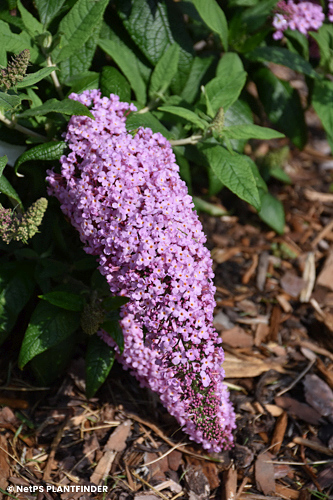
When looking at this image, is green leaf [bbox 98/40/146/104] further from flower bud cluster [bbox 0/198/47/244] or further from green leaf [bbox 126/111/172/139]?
flower bud cluster [bbox 0/198/47/244]

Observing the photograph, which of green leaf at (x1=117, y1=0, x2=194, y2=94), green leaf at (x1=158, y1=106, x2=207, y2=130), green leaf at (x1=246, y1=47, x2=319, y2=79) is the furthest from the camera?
green leaf at (x1=246, y1=47, x2=319, y2=79)

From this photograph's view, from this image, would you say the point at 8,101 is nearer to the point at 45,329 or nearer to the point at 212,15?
the point at 45,329

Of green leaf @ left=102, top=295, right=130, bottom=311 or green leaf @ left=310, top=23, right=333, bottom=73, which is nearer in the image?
green leaf @ left=102, top=295, right=130, bottom=311

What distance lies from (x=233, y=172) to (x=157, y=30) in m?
1.27

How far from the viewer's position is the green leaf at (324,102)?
3.62 m

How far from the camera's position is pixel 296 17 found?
11.6 ft

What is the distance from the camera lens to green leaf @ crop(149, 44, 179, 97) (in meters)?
3.16

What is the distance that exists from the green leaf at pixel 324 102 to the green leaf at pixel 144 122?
1.40 m

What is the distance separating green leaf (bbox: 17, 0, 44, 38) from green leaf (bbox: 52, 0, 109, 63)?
0.49ft

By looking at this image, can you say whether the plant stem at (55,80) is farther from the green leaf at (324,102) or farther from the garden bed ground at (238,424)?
the green leaf at (324,102)

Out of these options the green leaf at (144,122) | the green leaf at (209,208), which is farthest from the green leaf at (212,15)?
the green leaf at (209,208)

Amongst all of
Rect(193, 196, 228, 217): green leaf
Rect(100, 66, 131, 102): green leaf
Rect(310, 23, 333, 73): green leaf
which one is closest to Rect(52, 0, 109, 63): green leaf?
Rect(100, 66, 131, 102): green leaf

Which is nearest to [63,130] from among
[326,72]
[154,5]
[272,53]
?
[154,5]

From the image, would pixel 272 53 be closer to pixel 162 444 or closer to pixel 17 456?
pixel 162 444
